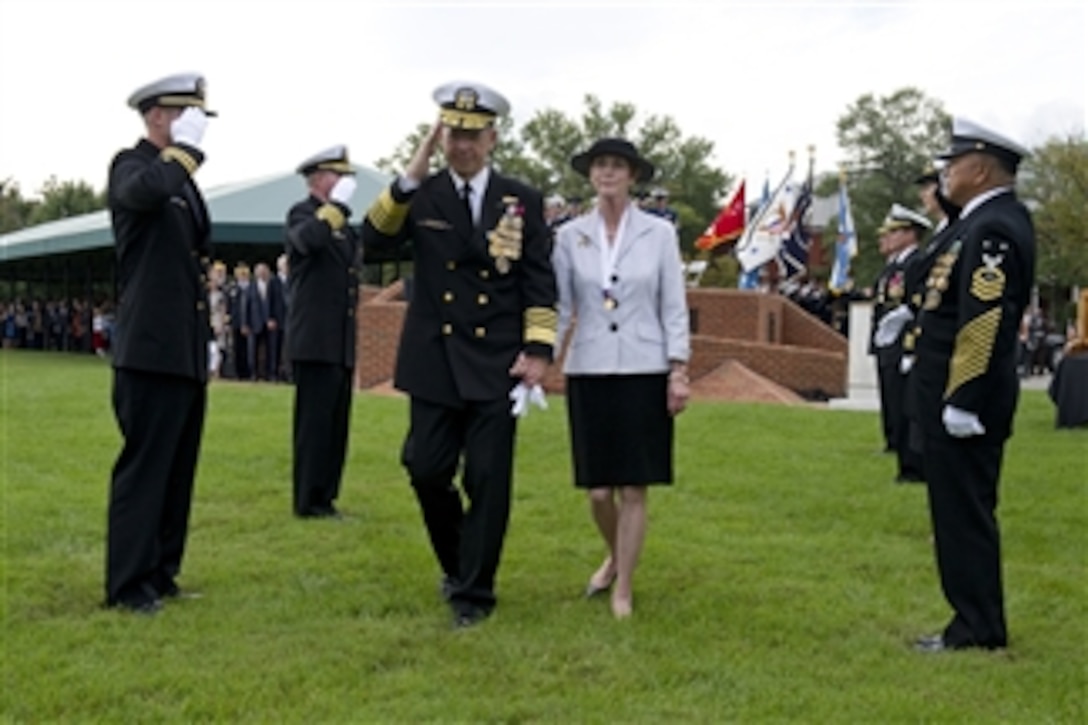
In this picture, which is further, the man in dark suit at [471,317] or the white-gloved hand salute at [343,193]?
the white-gloved hand salute at [343,193]

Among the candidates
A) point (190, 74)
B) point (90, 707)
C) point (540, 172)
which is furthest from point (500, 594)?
point (540, 172)

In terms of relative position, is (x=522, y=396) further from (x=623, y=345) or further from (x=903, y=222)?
(x=903, y=222)

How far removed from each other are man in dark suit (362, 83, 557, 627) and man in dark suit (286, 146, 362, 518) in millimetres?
2305

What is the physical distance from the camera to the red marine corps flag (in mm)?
28906

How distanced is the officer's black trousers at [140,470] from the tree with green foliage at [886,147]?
65808 millimetres

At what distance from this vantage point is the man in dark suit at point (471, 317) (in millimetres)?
5414

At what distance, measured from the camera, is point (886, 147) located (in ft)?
234

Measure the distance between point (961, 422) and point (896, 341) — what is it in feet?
17.0

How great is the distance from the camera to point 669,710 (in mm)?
4320

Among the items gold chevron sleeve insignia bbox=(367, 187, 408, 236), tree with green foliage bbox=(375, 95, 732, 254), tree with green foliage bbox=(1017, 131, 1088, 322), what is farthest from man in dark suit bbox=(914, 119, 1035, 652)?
tree with green foliage bbox=(375, 95, 732, 254)

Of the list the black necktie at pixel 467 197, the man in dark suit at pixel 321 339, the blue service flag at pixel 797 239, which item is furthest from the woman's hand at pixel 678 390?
the blue service flag at pixel 797 239

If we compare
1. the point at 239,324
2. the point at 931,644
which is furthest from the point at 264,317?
the point at 931,644

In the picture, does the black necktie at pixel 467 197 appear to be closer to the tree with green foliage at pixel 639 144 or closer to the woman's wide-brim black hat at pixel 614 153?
the woman's wide-brim black hat at pixel 614 153

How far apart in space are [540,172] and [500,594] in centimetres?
6285
